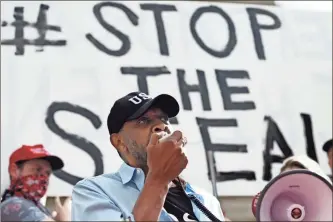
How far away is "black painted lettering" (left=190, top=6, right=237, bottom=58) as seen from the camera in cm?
429

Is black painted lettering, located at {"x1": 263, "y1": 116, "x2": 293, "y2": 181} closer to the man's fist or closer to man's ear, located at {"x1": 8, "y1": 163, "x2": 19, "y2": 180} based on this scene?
man's ear, located at {"x1": 8, "y1": 163, "x2": 19, "y2": 180}

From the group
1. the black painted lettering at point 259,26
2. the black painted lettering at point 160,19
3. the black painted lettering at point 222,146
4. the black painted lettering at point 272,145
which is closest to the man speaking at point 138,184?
the black painted lettering at point 222,146

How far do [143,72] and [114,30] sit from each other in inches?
A: 14.3

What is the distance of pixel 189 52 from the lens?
13.9ft

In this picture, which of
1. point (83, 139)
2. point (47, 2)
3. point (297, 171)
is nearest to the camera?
point (297, 171)

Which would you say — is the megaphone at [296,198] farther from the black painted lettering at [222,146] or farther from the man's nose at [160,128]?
the black painted lettering at [222,146]

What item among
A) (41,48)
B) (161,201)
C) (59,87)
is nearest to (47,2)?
(41,48)

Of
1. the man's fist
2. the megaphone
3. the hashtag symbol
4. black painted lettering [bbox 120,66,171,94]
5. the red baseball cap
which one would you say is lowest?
the red baseball cap

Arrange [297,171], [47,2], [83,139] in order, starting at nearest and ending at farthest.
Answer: [297,171]
[83,139]
[47,2]

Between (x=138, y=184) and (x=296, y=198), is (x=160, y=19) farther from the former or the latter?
(x=296, y=198)

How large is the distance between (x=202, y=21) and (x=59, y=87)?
1.08 m

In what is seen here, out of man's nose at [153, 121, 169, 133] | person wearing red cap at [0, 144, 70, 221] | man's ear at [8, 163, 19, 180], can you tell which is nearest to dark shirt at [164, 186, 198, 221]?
man's nose at [153, 121, 169, 133]

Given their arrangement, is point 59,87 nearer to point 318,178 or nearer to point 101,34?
point 101,34

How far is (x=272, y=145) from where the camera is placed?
159 inches
